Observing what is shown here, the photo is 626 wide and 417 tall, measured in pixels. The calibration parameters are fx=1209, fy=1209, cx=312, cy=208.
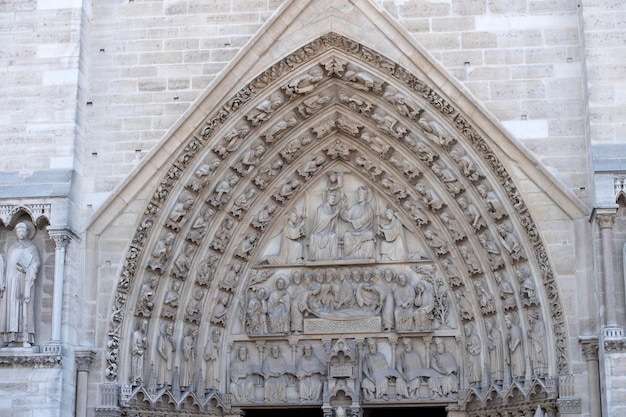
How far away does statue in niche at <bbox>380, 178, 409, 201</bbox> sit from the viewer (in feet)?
45.2

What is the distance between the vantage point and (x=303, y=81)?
13.4 m

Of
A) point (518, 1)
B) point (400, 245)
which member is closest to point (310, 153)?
point (400, 245)

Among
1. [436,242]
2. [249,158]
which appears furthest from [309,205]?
[436,242]

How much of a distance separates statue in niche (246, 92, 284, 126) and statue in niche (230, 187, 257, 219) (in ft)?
2.71

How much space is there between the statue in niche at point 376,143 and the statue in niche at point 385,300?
1410mm

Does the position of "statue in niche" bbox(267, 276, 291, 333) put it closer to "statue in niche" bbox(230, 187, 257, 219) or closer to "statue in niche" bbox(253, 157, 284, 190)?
"statue in niche" bbox(230, 187, 257, 219)

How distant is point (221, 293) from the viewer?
45.3ft

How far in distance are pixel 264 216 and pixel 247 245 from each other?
39 centimetres

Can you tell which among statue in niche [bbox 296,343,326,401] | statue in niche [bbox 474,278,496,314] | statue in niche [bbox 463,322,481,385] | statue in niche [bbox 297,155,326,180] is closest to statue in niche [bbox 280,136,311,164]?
statue in niche [bbox 297,155,326,180]

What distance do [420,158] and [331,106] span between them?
120cm

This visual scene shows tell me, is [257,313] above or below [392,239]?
below

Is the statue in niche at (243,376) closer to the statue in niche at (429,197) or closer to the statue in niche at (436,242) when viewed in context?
the statue in niche at (436,242)

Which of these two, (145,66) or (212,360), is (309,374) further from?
(145,66)

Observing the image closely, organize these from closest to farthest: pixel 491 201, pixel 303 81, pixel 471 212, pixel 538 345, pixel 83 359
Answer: pixel 538 345 < pixel 83 359 < pixel 491 201 < pixel 471 212 < pixel 303 81
